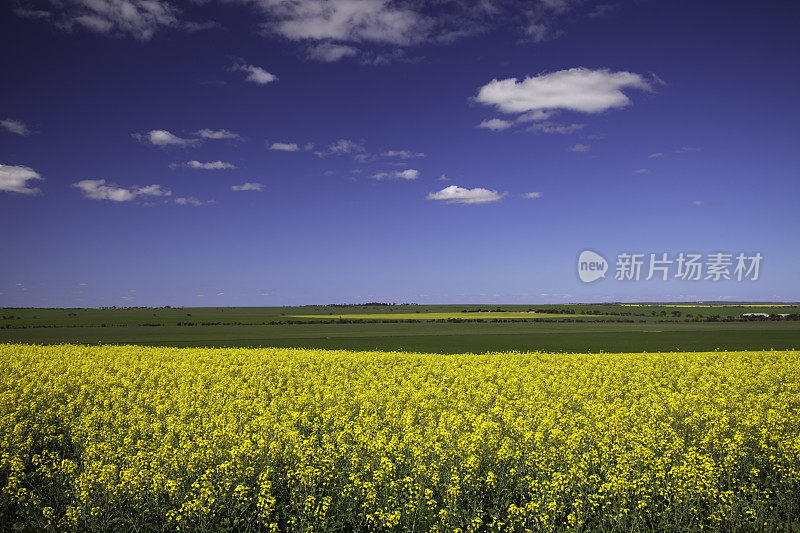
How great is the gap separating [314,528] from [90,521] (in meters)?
3.65

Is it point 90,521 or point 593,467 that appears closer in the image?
point 90,521

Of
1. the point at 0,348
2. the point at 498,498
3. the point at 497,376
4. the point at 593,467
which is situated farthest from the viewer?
the point at 0,348

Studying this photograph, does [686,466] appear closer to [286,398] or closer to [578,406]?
[578,406]

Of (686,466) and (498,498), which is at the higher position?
(686,466)

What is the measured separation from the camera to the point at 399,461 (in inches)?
367

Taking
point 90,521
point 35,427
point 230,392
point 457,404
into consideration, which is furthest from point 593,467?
point 35,427

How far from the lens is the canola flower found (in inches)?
324

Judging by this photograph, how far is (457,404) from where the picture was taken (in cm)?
1407

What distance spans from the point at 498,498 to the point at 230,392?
11.0m

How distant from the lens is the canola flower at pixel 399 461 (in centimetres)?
823

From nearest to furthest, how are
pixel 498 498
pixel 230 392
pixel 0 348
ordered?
pixel 498 498 < pixel 230 392 < pixel 0 348

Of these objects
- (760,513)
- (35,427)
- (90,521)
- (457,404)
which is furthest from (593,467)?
(35,427)

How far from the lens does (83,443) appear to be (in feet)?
A: 39.2

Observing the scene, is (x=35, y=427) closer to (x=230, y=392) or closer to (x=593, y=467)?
(x=230, y=392)
